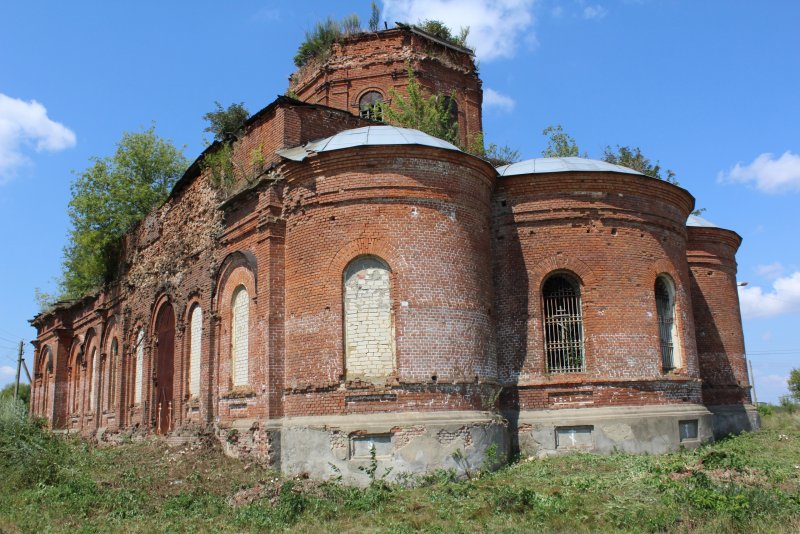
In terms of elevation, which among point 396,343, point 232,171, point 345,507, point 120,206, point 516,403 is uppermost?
point 120,206

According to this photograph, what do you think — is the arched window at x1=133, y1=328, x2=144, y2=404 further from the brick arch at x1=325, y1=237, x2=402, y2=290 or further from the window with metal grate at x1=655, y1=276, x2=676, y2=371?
the window with metal grate at x1=655, y1=276, x2=676, y2=371

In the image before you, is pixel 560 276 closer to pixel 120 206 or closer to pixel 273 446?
pixel 273 446

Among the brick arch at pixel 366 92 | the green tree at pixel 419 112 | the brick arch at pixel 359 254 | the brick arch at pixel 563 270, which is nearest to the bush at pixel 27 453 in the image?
the brick arch at pixel 359 254

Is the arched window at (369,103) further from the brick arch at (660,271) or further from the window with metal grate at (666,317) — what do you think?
the window with metal grate at (666,317)

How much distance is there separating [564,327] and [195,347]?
28.4 feet

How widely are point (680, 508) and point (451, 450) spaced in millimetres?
4000

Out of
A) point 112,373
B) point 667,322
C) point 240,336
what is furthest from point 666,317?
point 112,373

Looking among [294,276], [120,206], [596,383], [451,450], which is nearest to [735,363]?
[596,383]

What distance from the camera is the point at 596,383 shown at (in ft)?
46.8

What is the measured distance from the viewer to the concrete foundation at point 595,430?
1391 centimetres

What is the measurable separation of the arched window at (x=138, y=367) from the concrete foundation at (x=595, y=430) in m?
12.1

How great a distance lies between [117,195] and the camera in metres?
32.0

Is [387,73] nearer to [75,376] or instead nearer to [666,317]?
[666,317]

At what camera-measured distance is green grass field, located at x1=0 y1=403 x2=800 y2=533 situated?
29.9ft
